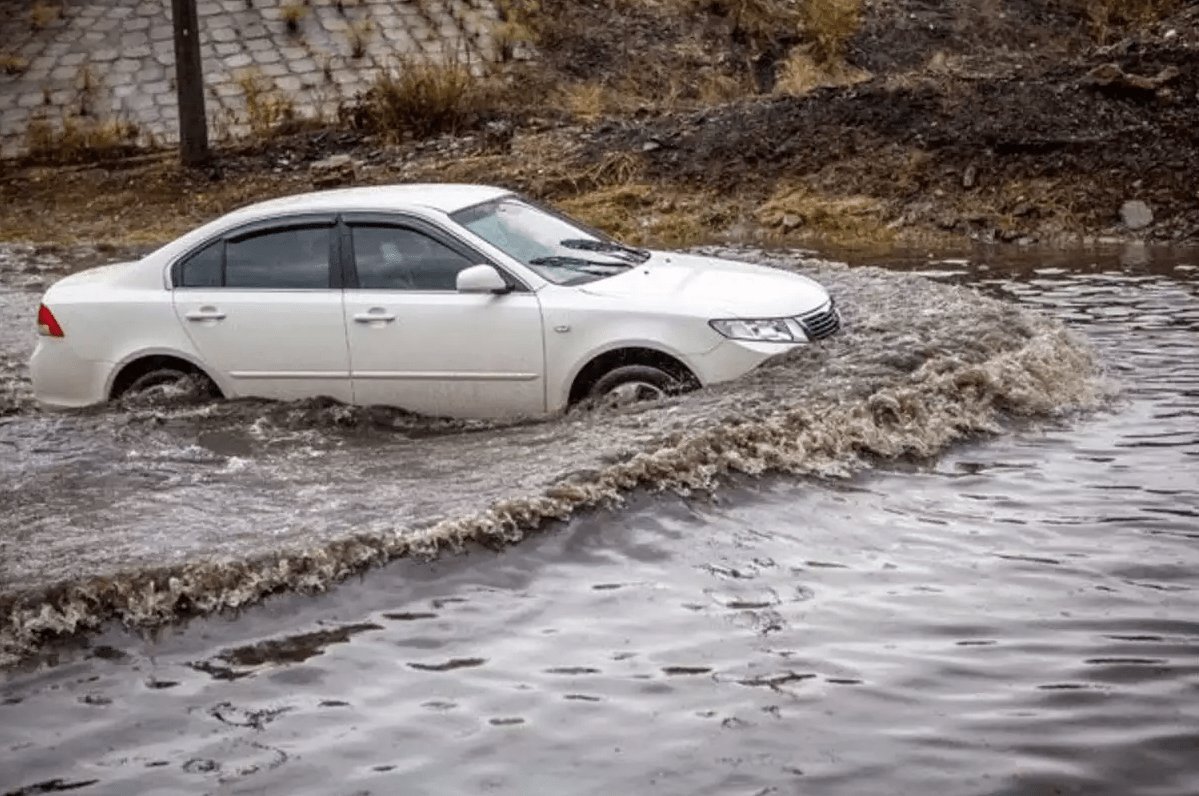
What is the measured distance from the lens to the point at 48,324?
10555 millimetres

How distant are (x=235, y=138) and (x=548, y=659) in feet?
61.0

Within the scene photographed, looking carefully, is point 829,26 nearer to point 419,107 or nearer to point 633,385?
point 419,107

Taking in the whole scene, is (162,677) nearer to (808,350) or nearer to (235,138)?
(808,350)

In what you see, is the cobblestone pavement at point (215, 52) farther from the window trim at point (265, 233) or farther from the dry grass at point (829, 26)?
the window trim at point (265, 233)

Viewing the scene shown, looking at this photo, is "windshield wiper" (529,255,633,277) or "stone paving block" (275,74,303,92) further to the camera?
"stone paving block" (275,74,303,92)

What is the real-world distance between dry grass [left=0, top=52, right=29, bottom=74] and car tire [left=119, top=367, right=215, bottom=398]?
16.5m

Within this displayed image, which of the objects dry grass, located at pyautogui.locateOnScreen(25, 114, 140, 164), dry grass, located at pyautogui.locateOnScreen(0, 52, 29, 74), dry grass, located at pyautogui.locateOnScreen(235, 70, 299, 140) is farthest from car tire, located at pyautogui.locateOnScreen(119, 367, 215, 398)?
dry grass, located at pyautogui.locateOnScreen(0, 52, 29, 74)

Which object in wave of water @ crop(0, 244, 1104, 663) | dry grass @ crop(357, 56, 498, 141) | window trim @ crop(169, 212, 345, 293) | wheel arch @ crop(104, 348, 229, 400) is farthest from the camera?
dry grass @ crop(357, 56, 498, 141)

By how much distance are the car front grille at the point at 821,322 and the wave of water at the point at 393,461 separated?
0.30ft

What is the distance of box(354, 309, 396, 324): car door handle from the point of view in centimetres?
982

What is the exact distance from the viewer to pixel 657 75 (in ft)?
86.4

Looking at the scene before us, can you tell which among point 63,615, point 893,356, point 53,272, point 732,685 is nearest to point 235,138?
point 53,272

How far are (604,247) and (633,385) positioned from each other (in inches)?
52.9

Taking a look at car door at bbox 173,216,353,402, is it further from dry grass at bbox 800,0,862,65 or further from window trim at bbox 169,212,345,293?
dry grass at bbox 800,0,862,65
